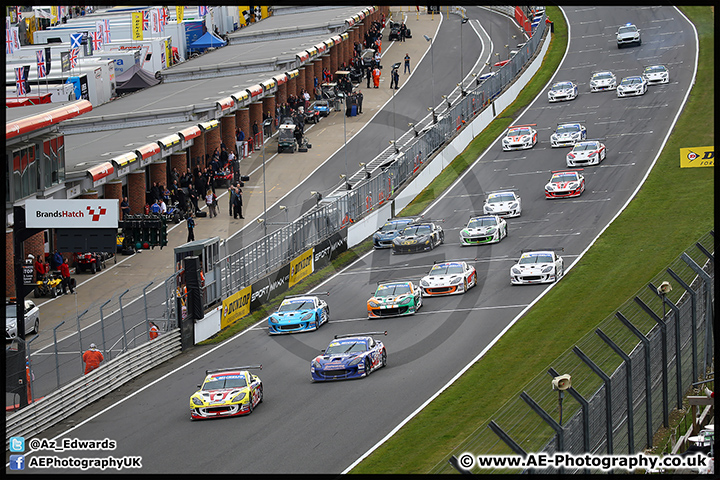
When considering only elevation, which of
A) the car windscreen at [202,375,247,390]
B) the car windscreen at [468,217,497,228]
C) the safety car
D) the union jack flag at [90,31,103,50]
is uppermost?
the union jack flag at [90,31,103,50]

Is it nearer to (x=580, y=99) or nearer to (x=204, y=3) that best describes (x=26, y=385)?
(x=580, y=99)

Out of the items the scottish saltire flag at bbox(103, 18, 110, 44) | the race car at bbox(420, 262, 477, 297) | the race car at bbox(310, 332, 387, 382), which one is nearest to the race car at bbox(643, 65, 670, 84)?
the race car at bbox(420, 262, 477, 297)

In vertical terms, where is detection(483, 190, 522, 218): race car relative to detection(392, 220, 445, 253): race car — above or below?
above

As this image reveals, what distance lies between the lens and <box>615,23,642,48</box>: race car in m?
74.8

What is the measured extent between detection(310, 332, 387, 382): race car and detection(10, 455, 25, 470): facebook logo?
7.75 metres

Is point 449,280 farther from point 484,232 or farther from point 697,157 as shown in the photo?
point 697,157

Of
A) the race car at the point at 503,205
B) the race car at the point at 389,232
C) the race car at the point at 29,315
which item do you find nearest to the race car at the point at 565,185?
the race car at the point at 503,205

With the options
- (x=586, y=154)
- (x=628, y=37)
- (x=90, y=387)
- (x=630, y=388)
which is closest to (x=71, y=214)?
(x=90, y=387)

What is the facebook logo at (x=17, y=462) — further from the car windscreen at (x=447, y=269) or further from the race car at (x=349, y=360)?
the car windscreen at (x=447, y=269)

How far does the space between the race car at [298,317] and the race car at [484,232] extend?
9.30 meters

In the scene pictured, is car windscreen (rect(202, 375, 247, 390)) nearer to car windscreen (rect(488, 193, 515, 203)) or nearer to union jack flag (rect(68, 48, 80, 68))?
car windscreen (rect(488, 193, 515, 203))

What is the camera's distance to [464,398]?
2425 centimetres
